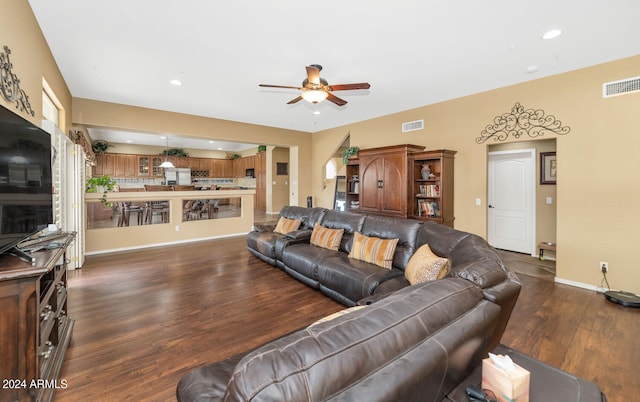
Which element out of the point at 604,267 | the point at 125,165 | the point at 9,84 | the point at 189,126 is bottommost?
the point at 604,267

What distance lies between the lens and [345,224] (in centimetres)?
402

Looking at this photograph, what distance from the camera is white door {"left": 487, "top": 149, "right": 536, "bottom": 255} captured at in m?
5.29

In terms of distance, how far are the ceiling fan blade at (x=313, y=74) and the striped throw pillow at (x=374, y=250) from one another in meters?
1.99

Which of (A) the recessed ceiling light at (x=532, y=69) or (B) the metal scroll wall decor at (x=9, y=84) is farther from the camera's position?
(A) the recessed ceiling light at (x=532, y=69)

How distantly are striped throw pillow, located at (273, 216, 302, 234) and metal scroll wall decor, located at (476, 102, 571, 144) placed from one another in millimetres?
3528

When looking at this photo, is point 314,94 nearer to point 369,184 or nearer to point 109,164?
point 369,184

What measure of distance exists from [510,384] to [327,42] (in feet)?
10.9

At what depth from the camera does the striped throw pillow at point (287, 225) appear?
4.80 m

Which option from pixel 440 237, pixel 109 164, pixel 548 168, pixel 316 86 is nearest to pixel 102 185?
pixel 316 86

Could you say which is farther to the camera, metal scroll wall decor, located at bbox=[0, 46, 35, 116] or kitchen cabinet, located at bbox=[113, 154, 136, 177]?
kitchen cabinet, located at bbox=[113, 154, 136, 177]

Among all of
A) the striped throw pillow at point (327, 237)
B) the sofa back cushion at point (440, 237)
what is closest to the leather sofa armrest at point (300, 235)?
the striped throw pillow at point (327, 237)

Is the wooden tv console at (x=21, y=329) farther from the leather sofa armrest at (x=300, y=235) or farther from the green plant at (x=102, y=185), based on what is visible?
the green plant at (x=102, y=185)

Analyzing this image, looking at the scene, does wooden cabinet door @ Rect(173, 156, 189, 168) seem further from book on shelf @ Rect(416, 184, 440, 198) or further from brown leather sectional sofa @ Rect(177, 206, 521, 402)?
brown leather sectional sofa @ Rect(177, 206, 521, 402)

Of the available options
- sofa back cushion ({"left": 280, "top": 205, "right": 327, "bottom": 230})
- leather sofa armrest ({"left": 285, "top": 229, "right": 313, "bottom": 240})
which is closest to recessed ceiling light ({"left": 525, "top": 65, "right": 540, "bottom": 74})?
sofa back cushion ({"left": 280, "top": 205, "right": 327, "bottom": 230})
